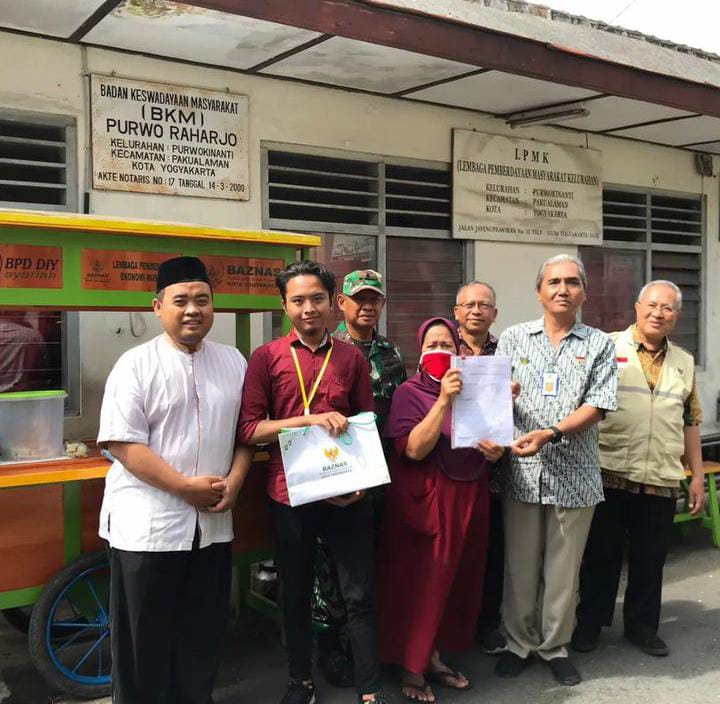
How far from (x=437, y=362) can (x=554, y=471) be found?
2.44 feet

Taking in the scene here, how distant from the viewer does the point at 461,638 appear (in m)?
3.75

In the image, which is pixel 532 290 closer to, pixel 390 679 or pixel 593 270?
pixel 593 270

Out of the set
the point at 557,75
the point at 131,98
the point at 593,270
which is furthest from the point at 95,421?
the point at 593,270

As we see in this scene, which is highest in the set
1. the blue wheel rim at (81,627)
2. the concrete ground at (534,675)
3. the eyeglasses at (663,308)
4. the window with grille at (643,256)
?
the window with grille at (643,256)

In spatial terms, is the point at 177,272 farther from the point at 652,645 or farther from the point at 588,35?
the point at 588,35

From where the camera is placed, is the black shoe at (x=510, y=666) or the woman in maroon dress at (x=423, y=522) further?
the black shoe at (x=510, y=666)

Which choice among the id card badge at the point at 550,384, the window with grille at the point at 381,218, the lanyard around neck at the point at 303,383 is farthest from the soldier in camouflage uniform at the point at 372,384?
the window with grille at the point at 381,218

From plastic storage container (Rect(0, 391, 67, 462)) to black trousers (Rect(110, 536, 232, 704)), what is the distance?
973 millimetres

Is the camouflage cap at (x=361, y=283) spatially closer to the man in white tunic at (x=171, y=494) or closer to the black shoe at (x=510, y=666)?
the man in white tunic at (x=171, y=494)

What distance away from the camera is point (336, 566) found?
331 centimetres

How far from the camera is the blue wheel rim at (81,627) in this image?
136 inches

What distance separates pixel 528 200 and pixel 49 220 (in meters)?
4.56

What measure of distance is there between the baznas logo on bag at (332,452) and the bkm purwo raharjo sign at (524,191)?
3730 mm

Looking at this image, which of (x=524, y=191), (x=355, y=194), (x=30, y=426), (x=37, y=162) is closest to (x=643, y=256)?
(x=524, y=191)
